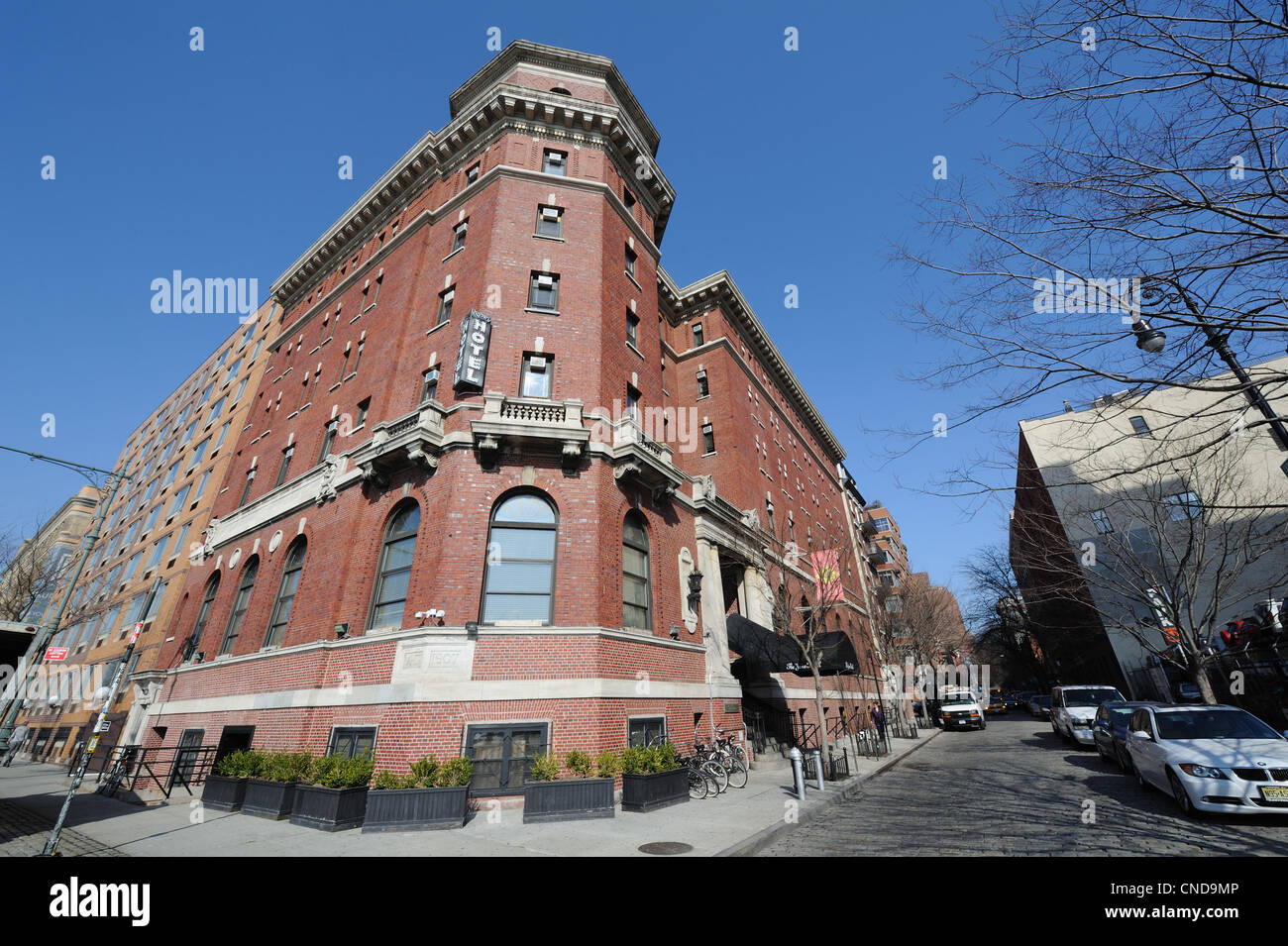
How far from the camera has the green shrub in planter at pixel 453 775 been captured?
9344mm

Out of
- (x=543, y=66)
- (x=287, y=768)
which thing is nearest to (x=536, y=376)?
(x=287, y=768)

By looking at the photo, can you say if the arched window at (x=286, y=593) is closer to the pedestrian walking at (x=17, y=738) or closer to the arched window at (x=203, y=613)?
the arched window at (x=203, y=613)

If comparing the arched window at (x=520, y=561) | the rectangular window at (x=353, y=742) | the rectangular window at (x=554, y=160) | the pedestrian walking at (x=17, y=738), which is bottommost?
the pedestrian walking at (x=17, y=738)

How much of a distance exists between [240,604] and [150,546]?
75.1ft

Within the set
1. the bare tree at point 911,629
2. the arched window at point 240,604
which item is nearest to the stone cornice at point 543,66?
the arched window at point 240,604

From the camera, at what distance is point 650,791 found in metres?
10.4

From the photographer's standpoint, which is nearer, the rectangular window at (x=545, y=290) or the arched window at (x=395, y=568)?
the arched window at (x=395, y=568)

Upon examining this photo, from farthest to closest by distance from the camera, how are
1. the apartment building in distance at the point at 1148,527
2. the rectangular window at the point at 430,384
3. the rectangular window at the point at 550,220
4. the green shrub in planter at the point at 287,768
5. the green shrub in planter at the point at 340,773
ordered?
the rectangular window at the point at 550,220 → the rectangular window at the point at 430,384 → the green shrub in planter at the point at 287,768 → the green shrub in planter at the point at 340,773 → the apartment building in distance at the point at 1148,527

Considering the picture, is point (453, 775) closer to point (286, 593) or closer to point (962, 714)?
point (286, 593)

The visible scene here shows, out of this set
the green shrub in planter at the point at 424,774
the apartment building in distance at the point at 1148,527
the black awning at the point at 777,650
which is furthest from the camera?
the black awning at the point at 777,650

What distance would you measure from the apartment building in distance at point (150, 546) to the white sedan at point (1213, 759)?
33327mm

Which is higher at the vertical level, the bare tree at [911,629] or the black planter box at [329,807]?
the bare tree at [911,629]
